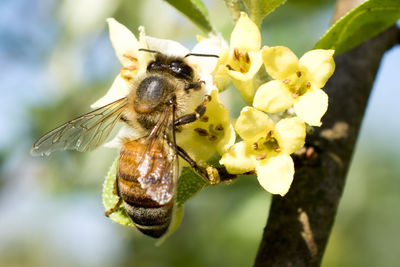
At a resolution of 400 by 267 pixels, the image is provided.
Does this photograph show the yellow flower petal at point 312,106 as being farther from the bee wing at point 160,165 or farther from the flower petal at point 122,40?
the flower petal at point 122,40

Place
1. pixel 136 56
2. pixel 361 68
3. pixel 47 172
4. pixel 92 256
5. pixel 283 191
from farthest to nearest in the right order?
pixel 92 256 < pixel 47 172 < pixel 361 68 < pixel 136 56 < pixel 283 191

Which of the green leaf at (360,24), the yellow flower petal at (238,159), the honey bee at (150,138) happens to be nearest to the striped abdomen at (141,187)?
the honey bee at (150,138)

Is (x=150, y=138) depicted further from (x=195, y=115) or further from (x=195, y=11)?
(x=195, y=11)

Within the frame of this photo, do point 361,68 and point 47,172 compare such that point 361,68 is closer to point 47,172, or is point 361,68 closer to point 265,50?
point 265,50

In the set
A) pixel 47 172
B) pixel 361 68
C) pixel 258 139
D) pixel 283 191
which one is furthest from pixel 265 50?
pixel 47 172

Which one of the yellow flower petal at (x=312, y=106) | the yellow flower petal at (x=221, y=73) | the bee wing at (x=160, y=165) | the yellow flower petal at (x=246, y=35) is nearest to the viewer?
the bee wing at (x=160, y=165)
